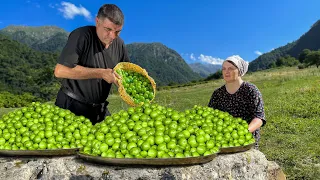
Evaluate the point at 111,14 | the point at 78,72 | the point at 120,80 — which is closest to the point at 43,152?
the point at 78,72

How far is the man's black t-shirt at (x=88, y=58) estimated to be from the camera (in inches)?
193

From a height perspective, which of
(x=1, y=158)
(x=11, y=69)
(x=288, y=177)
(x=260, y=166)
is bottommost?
(x=288, y=177)

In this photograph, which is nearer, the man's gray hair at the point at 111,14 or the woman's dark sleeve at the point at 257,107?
Result: the man's gray hair at the point at 111,14

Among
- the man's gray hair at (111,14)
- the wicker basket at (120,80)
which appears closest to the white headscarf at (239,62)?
the wicker basket at (120,80)

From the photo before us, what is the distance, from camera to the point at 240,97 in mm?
5512

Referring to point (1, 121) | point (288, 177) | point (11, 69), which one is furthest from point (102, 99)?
point (11, 69)

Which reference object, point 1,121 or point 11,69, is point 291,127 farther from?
point 11,69

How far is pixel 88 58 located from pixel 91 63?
3.5 inches

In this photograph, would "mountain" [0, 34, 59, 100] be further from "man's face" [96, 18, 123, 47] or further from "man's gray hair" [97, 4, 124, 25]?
"man's gray hair" [97, 4, 124, 25]

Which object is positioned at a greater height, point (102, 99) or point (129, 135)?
point (102, 99)

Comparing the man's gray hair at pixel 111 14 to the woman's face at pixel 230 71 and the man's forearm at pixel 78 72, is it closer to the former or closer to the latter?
the man's forearm at pixel 78 72

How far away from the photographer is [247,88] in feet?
17.8

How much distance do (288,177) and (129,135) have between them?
5.54 metres

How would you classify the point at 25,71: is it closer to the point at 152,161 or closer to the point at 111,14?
the point at 111,14
